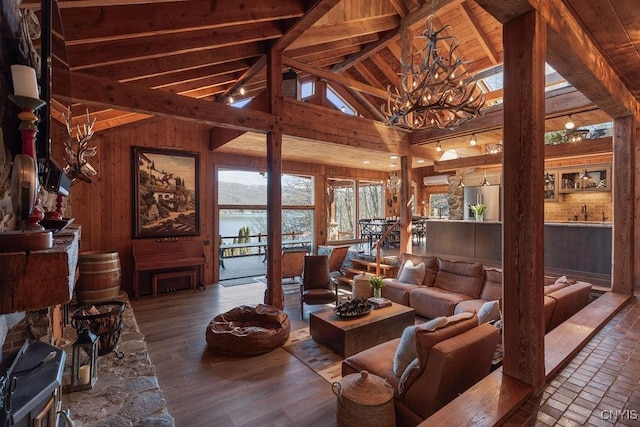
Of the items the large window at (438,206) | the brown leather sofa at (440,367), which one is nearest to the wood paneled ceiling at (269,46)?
the brown leather sofa at (440,367)

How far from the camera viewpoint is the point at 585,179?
7348mm

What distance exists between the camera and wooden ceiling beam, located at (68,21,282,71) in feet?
10.2

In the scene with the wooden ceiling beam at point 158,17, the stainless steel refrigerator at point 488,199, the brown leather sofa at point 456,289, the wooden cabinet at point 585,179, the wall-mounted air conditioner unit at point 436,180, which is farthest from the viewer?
the wall-mounted air conditioner unit at point 436,180

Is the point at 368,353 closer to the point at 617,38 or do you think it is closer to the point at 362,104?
the point at 617,38

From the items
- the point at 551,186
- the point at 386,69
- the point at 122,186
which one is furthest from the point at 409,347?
the point at 551,186

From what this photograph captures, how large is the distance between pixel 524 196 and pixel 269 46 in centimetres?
394

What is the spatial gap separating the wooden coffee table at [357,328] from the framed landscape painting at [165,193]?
389 cm

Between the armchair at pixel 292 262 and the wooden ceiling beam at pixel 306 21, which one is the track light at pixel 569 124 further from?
the armchair at pixel 292 262

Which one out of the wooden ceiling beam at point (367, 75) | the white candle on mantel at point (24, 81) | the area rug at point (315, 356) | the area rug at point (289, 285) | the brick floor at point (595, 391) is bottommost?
the area rug at point (315, 356)

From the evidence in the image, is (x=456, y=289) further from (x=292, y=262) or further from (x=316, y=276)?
(x=292, y=262)

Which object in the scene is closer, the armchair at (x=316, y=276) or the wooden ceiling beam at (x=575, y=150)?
the armchair at (x=316, y=276)

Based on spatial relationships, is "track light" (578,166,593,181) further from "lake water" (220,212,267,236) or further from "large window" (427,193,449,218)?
"lake water" (220,212,267,236)

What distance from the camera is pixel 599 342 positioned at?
2717mm

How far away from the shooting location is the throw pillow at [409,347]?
2332mm
